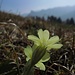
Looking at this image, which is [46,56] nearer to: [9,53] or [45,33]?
[45,33]

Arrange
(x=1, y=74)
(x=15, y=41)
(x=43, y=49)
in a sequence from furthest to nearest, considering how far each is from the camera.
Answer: (x=15, y=41), (x=1, y=74), (x=43, y=49)

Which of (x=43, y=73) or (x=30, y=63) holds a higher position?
(x=30, y=63)

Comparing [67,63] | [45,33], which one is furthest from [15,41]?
[45,33]

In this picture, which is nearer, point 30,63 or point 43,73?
point 30,63

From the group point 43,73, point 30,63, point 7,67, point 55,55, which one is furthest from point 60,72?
point 30,63

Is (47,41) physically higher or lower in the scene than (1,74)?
higher

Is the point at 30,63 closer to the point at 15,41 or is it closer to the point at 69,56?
the point at 69,56

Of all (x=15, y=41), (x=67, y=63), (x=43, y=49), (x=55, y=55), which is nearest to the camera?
(x=43, y=49)

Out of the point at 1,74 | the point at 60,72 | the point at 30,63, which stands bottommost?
the point at 60,72

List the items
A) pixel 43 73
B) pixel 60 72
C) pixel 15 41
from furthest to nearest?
pixel 15 41 → pixel 60 72 → pixel 43 73
